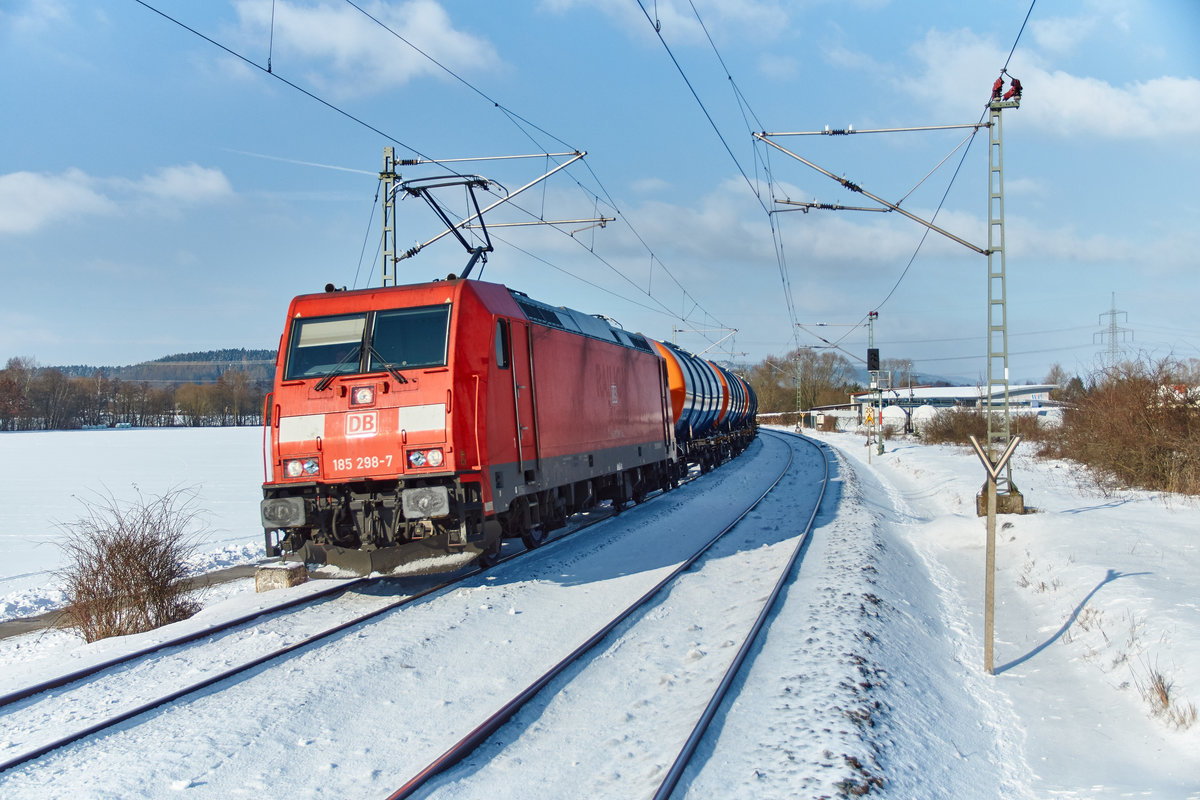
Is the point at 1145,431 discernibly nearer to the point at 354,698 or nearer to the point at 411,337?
the point at 411,337

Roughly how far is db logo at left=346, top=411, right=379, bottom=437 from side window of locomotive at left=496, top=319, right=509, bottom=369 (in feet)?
5.27

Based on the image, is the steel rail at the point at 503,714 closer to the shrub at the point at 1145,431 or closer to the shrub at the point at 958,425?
the shrub at the point at 1145,431

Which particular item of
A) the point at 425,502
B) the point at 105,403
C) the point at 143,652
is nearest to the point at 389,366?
the point at 425,502

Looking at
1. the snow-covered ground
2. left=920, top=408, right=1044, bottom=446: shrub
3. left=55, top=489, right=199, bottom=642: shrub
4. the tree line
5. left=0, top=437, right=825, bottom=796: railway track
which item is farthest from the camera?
the tree line

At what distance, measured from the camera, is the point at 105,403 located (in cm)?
10050

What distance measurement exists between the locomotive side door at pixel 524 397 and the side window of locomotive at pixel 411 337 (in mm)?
1186

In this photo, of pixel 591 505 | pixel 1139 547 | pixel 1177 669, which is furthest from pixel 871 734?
pixel 591 505

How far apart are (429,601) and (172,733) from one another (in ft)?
11.7

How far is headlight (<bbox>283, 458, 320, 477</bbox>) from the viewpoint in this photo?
8.86m

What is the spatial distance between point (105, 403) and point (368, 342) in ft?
357

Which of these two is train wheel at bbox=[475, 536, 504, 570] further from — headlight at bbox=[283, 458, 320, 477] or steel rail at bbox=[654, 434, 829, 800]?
steel rail at bbox=[654, 434, 829, 800]

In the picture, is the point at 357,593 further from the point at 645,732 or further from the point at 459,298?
the point at 645,732

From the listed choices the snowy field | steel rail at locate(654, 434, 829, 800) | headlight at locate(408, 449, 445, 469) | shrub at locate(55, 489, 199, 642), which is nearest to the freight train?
headlight at locate(408, 449, 445, 469)

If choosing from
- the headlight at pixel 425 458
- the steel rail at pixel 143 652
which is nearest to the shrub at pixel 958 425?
the headlight at pixel 425 458
